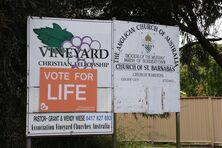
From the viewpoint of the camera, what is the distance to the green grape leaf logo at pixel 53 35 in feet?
28.0

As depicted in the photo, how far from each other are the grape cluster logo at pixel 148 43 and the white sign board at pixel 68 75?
2.42 ft

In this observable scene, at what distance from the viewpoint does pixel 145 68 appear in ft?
30.3

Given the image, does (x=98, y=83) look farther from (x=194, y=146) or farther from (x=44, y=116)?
(x=194, y=146)

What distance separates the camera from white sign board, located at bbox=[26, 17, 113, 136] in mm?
8352

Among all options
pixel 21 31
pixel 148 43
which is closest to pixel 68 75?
pixel 21 31

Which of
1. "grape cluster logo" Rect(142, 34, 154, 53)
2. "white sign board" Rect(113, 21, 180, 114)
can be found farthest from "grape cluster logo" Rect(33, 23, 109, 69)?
"grape cluster logo" Rect(142, 34, 154, 53)

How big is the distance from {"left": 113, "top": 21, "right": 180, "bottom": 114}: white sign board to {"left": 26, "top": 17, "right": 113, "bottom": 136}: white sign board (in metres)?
0.24

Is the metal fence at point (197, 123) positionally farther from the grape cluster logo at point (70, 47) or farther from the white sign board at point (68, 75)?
the grape cluster logo at point (70, 47)

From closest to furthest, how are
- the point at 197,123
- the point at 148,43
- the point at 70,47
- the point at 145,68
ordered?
the point at 70,47 < the point at 145,68 < the point at 148,43 < the point at 197,123

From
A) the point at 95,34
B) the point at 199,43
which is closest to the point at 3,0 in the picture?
the point at 95,34

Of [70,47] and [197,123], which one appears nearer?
[70,47]

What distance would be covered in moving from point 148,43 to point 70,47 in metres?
1.58

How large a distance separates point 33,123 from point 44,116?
0.71 ft

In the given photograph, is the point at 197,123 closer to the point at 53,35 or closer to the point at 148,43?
the point at 148,43
